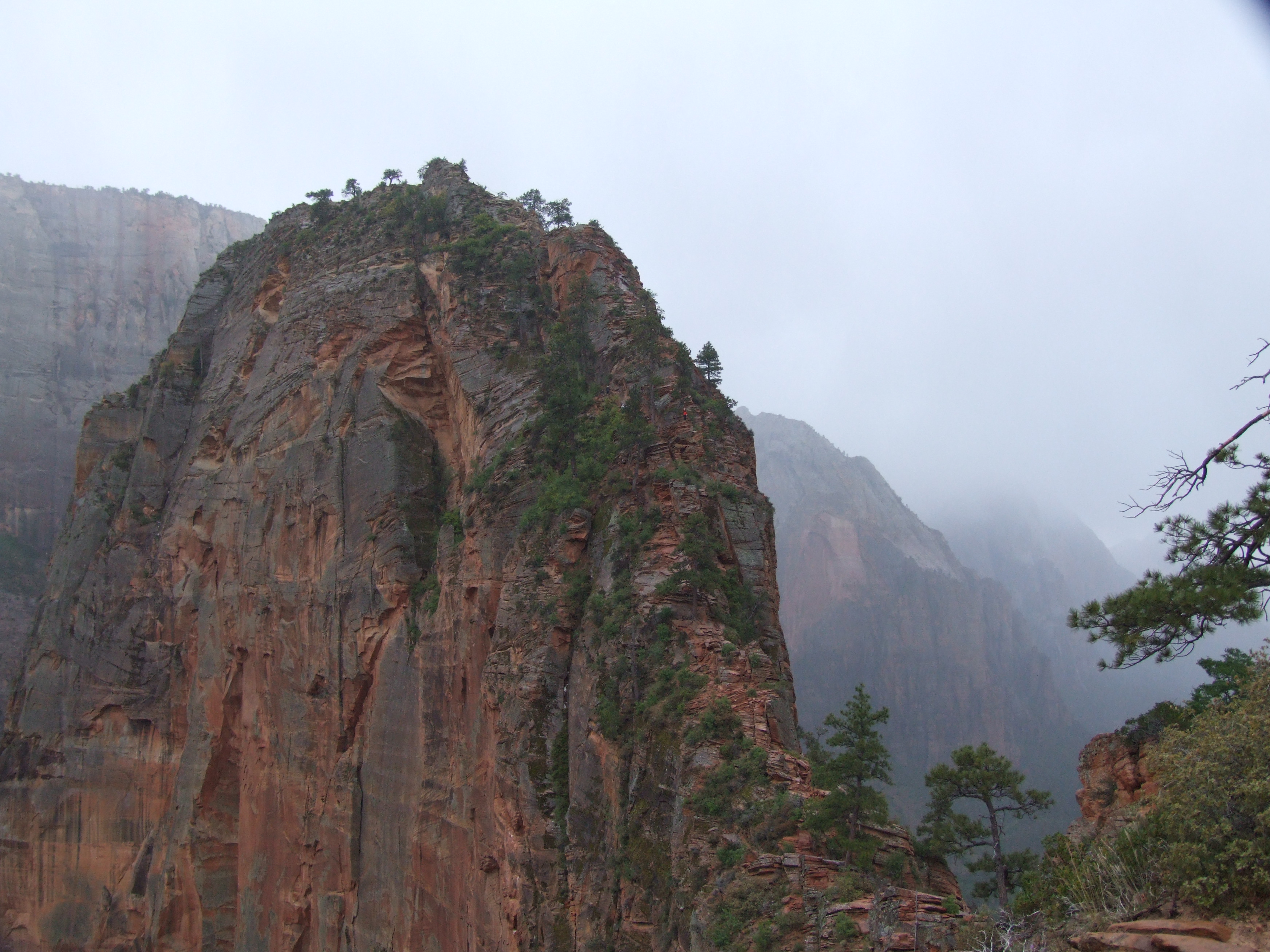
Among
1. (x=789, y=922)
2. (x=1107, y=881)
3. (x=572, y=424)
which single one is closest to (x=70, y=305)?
(x=572, y=424)

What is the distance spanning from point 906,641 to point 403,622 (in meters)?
81.7

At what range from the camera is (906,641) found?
104812 mm

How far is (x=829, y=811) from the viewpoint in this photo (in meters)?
19.0

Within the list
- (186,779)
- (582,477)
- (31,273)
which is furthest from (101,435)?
(31,273)

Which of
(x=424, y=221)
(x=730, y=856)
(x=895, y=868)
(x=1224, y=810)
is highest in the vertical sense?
(x=424, y=221)

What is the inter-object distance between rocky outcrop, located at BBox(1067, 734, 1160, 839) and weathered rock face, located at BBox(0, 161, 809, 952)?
6084 mm

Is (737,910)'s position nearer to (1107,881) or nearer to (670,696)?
(670,696)

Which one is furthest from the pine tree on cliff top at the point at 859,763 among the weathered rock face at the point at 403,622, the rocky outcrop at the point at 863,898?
the weathered rock face at the point at 403,622

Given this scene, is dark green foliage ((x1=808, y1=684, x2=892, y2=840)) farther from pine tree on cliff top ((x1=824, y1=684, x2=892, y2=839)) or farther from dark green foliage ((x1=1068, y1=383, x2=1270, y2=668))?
dark green foliage ((x1=1068, y1=383, x2=1270, y2=668))

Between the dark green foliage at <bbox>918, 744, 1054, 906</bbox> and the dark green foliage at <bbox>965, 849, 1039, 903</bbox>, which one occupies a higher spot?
the dark green foliage at <bbox>918, 744, 1054, 906</bbox>

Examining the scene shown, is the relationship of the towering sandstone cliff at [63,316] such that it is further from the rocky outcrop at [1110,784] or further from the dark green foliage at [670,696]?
the rocky outcrop at [1110,784]

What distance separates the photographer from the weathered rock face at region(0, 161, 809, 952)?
83.3 ft

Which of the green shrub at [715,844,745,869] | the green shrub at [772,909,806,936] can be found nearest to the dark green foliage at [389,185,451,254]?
the green shrub at [715,844,745,869]

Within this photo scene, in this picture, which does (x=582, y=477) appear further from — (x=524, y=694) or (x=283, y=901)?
(x=283, y=901)
